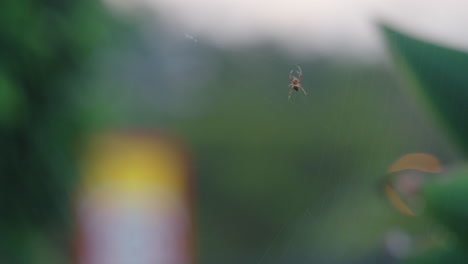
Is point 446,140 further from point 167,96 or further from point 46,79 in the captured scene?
point 167,96

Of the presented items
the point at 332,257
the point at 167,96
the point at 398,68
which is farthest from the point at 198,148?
the point at 398,68

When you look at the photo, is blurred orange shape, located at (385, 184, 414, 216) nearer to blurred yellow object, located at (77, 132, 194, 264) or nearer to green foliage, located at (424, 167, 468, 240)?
green foliage, located at (424, 167, 468, 240)

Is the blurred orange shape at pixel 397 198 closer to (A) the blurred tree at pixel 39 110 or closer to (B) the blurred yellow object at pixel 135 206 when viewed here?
(A) the blurred tree at pixel 39 110

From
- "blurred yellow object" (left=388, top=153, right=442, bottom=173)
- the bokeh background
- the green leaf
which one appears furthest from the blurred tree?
the green leaf

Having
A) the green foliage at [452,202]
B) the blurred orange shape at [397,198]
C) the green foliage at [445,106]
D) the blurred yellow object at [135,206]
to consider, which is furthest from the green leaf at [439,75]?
the blurred yellow object at [135,206]

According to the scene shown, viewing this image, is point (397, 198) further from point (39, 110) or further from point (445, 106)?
point (39, 110)

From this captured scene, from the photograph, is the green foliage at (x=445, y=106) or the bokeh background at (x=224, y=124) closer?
the green foliage at (x=445, y=106)
